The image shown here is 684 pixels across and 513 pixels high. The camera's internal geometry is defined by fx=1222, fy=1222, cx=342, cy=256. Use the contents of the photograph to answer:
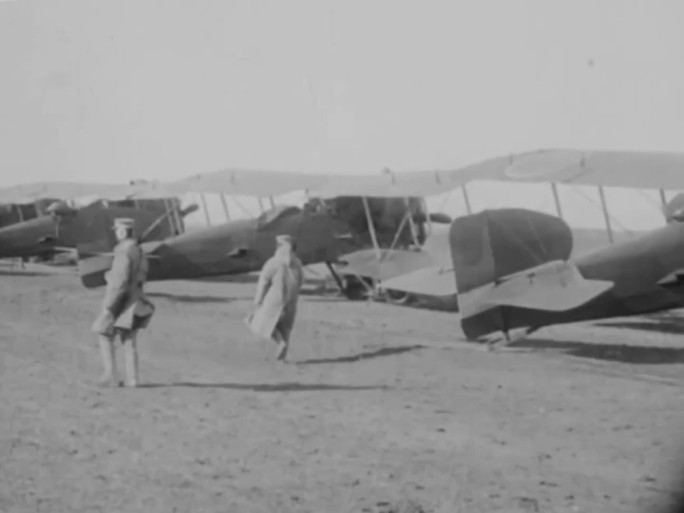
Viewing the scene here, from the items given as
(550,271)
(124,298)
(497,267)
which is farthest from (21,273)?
(124,298)

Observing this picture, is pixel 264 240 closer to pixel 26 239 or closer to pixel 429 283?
pixel 429 283

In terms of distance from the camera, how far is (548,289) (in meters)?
13.0

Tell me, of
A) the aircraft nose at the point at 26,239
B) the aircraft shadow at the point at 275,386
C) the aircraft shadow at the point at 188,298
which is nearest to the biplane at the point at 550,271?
the aircraft shadow at the point at 275,386

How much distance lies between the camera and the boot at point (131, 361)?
1109cm

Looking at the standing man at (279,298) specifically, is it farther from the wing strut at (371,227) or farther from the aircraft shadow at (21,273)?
the aircraft shadow at (21,273)

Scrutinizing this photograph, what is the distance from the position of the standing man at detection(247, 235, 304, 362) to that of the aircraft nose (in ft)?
51.7

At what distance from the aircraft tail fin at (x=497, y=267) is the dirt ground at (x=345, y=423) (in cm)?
57

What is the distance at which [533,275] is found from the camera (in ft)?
43.6

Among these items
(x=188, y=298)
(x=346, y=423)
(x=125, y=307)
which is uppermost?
(x=125, y=307)

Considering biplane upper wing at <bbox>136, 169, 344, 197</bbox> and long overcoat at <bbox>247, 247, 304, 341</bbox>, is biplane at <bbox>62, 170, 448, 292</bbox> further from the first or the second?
long overcoat at <bbox>247, 247, 304, 341</bbox>

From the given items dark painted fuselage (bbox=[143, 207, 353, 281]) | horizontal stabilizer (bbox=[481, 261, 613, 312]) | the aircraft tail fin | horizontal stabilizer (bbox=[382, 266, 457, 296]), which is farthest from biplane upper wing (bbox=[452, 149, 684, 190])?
dark painted fuselage (bbox=[143, 207, 353, 281])

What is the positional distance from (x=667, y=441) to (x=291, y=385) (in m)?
3.94

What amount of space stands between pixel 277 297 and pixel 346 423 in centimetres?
411

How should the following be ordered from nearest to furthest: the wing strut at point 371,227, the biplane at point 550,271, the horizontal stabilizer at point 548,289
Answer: the horizontal stabilizer at point 548,289, the biplane at point 550,271, the wing strut at point 371,227
